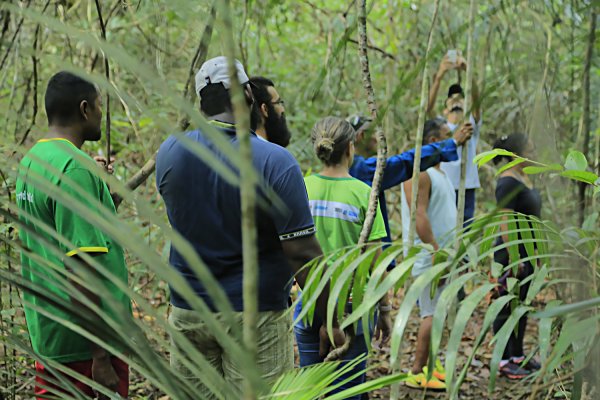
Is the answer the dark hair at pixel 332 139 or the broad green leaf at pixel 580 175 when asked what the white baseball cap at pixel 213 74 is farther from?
the broad green leaf at pixel 580 175

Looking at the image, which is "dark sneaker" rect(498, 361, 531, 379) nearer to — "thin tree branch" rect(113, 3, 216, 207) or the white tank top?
the white tank top

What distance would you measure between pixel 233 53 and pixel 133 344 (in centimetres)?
41

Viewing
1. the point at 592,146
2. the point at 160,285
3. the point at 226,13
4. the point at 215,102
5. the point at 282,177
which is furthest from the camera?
the point at 592,146

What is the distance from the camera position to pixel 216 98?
93.4 inches

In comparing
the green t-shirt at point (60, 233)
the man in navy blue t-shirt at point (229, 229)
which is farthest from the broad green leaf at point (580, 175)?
the green t-shirt at point (60, 233)

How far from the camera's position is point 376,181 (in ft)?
7.18

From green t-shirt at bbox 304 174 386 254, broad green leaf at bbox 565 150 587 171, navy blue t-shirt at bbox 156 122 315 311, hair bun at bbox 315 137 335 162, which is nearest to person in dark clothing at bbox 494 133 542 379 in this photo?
green t-shirt at bbox 304 174 386 254

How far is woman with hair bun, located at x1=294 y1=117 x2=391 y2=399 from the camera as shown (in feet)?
9.95

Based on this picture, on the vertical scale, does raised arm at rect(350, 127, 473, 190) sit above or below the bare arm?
above

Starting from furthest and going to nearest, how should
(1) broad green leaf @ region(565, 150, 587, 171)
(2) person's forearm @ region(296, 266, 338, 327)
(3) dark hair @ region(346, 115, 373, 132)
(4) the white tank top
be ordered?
1. (4) the white tank top
2. (3) dark hair @ region(346, 115, 373, 132)
3. (2) person's forearm @ region(296, 266, 338, 327)
4. (1) broad green leaf @ region(565, 150, 587, 171)

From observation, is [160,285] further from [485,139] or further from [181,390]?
[181,390]

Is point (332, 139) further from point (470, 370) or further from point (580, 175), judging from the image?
point (470, 370)

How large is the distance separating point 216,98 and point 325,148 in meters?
0.76

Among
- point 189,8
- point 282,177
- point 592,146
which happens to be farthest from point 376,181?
point 592,146
